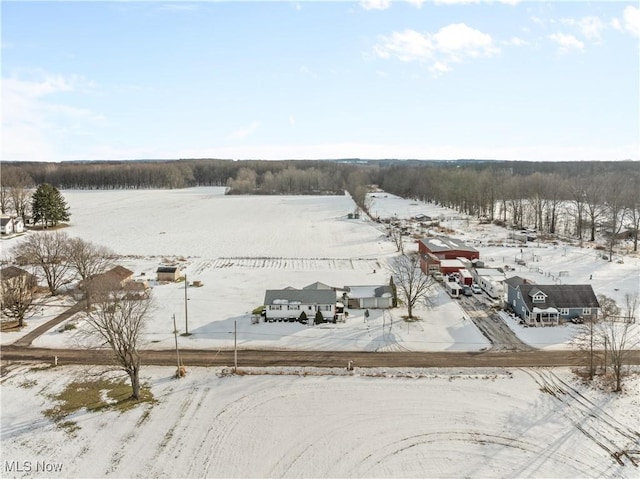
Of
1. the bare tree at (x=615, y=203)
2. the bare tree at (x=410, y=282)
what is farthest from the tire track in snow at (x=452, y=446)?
the bare tree at (x=615, y=203)

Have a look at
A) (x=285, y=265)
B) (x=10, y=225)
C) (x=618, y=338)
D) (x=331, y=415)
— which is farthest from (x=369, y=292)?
(x=10, y=225)

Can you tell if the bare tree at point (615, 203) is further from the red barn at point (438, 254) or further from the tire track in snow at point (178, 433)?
the tire track in snow at point (178, 433)

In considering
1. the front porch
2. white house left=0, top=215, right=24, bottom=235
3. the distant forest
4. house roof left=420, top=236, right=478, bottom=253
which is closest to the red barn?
house roof left=420, top=236, right=478, bottom=253

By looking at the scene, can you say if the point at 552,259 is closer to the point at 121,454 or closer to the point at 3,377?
the point at 121,454

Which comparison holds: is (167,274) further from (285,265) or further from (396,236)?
(396,236)

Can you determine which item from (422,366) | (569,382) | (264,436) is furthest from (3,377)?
(569,382)

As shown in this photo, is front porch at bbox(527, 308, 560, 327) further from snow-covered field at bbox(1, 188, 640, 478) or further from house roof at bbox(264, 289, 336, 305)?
house roof at bbox(264, 289, 336, 305)
